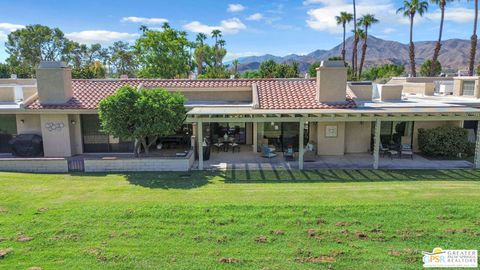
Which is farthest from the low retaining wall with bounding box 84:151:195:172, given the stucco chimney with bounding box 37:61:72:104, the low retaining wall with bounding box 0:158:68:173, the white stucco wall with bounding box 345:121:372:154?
the white stucco wall with bounding box 345:121:372:154

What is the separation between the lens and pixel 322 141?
62.6 ft

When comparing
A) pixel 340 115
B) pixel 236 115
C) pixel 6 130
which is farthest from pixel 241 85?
pixel 6 130

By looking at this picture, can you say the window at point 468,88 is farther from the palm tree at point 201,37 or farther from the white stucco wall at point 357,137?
the palm tree at point 201,37

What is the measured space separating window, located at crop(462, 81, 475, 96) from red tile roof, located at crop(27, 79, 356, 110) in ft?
31.0

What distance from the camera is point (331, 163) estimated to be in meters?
17.3

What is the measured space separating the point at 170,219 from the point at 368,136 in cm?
1332

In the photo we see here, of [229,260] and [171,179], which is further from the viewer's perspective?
[171,179]

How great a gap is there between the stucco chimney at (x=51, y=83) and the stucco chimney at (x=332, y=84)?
557 inches

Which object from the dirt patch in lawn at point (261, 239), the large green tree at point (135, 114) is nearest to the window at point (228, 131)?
the large green tree at point (135, 114)

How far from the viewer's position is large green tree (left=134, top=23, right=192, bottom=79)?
4634 cm

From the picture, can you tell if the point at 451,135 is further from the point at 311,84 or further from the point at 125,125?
the point at 125,125

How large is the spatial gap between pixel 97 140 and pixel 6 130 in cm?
519

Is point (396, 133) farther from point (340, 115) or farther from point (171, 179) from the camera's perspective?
point (171, 179)

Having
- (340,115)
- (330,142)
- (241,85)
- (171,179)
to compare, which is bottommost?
(171,179)
